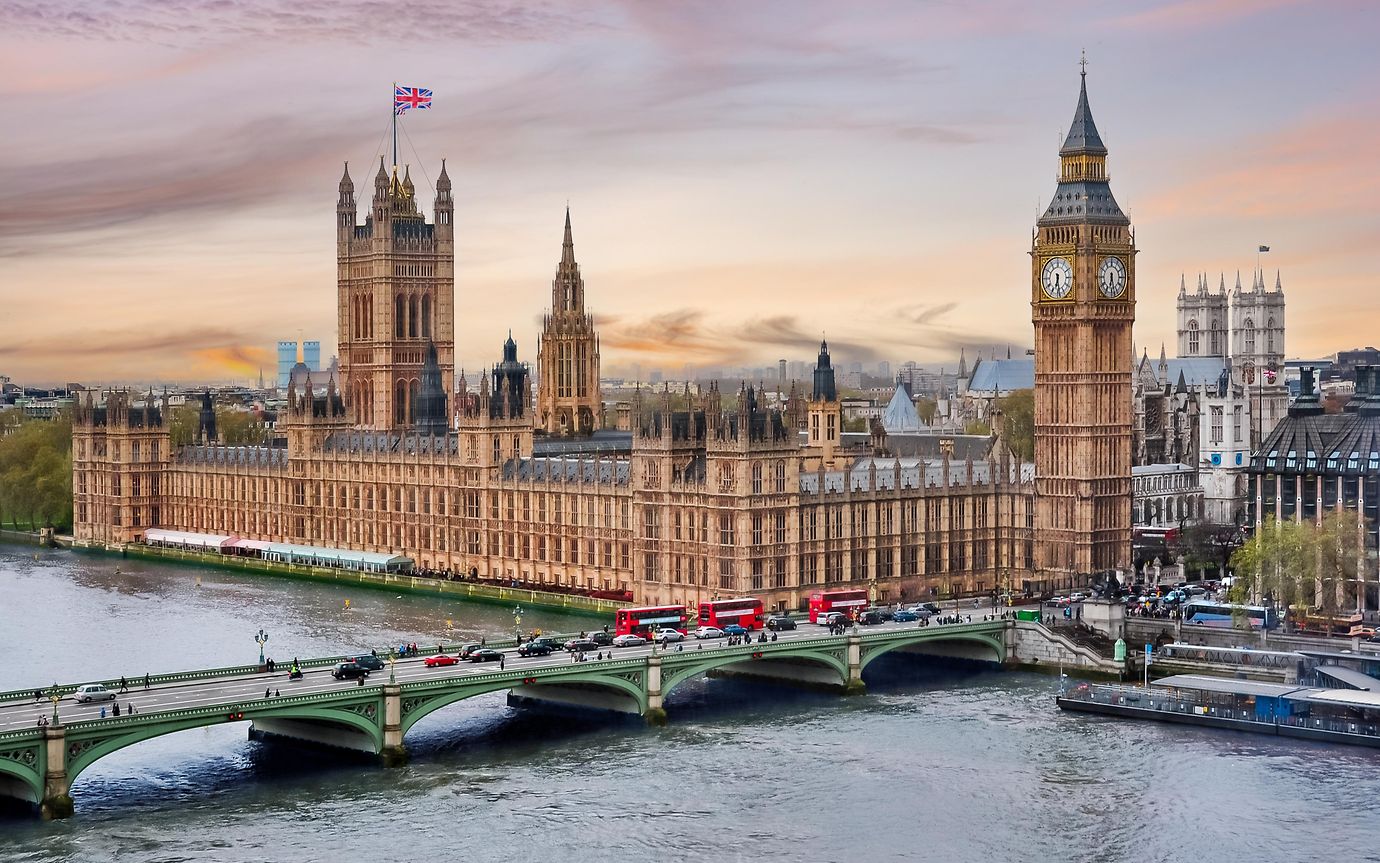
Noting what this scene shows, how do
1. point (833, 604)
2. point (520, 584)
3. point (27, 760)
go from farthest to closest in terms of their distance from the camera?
point (520, 584) → point (833, 604) → point (27, 760)

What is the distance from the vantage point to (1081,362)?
5017 inches

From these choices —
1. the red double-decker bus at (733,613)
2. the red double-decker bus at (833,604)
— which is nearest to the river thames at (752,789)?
the red double-decker bus at (733,613)

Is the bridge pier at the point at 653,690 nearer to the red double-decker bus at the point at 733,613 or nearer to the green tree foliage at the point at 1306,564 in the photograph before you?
the red double-decker bus at the point at 733,613

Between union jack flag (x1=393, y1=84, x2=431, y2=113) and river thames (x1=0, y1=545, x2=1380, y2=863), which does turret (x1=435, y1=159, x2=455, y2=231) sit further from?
river thames (x1=0, y1=545, x2=1380, y2=863)

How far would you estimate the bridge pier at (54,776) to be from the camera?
2975 inches

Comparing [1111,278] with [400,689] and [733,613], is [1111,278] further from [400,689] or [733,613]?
[400,689]

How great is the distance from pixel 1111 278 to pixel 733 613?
35557mm

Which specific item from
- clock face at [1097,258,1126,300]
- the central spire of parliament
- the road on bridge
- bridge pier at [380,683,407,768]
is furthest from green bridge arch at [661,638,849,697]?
the central spire of parliament

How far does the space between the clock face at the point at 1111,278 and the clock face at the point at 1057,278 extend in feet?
5.82

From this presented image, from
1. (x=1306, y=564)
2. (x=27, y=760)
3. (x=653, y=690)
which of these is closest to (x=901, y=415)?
(x=1306, y=564)

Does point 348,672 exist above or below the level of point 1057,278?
below

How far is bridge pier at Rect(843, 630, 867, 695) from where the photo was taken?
102 meters

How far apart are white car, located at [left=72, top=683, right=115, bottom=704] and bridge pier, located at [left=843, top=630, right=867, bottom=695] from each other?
35.2m

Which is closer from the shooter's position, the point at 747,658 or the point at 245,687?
the point at 245,687
